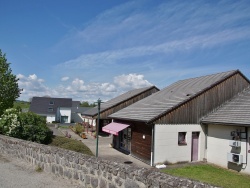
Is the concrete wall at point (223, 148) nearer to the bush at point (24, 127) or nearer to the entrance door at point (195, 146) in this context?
the entrance door at point (195, 146)

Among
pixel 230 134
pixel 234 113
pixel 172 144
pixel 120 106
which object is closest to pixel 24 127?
pixel 172 144

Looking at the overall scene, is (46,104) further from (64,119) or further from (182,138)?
(182,138)

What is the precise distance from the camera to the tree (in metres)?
23.8

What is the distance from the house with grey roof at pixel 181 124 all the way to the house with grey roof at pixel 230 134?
0.47 meters

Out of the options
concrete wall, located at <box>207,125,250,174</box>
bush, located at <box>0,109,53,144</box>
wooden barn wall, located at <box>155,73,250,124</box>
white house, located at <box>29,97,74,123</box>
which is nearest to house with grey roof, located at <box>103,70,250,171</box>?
wooden barn wall, located at <box>155,73,250,124</box>

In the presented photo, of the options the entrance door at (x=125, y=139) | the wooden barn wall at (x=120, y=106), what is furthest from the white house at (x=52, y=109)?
the entrance door at (x=125, y=139)

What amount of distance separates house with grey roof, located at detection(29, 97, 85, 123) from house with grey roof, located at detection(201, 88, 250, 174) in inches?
1955

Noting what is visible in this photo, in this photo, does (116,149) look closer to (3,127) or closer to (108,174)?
(3,127)

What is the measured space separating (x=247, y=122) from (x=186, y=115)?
14.4 feet

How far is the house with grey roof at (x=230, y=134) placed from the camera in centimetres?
1527

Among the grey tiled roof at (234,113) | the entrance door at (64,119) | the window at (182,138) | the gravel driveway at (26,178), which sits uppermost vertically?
the grey tiled roof at (234,113)

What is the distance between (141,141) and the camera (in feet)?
62.7

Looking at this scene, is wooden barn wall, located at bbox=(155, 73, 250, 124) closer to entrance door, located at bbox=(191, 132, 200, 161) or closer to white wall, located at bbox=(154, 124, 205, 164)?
white wall, located at bbox=(154, 124, 205, 164)

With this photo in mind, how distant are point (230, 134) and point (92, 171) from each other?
11577 millimetres
